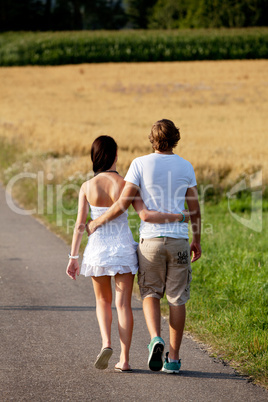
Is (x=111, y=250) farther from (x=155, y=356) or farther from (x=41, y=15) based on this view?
(x=41, y=15)

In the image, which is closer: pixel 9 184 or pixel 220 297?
pixel 220 297

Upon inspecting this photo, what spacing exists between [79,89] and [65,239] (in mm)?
35046

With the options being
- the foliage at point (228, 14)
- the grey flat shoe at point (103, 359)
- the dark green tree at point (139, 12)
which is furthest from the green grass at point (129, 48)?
the grey flat shoe at point (103, 359)

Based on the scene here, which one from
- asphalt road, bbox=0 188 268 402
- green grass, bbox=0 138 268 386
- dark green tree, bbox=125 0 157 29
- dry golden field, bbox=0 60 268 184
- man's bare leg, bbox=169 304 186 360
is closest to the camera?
asphalt road, bbox=0 188 268 402

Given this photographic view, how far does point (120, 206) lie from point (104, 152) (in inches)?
17.4

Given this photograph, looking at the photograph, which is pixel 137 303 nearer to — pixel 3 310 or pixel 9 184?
pixel 3 310

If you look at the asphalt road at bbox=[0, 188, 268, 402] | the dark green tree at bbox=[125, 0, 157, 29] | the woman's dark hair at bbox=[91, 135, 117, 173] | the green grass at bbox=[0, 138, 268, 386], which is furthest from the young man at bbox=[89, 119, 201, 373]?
the dark green tree at bbox=[125, 0, 157, 29]

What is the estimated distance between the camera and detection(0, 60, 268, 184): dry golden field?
18891 mm

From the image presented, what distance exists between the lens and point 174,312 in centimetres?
469

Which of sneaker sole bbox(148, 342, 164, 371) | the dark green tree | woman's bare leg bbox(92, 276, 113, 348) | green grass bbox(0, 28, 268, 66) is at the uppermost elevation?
A: the dark green tree

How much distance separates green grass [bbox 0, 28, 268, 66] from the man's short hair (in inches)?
2079

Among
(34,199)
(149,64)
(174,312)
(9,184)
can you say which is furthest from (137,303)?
(149,64)

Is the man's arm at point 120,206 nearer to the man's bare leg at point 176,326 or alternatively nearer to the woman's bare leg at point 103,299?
the woman's bare leg at point 103,299

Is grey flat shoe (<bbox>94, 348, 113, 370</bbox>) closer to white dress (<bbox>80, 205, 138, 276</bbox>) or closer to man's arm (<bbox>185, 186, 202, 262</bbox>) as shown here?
white dress (<bbox>80, 205, 138, 276</bbox>)
